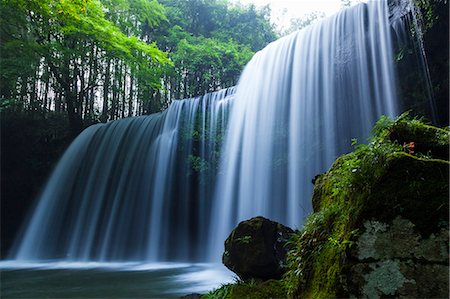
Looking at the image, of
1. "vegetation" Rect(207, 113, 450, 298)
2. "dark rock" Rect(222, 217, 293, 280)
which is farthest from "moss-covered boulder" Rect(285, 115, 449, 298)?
"dark rock" Rect(222, 217, 293, 280)

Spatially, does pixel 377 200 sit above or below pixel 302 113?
below

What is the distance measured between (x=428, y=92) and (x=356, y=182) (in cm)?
659

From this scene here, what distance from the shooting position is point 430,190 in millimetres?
1946

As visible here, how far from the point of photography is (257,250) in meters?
4.64

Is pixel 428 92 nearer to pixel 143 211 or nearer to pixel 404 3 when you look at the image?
pixel 404 3

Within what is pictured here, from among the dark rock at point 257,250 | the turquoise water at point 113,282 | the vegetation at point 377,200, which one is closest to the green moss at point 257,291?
the dark rock at point 257,250

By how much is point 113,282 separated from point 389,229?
6448 millimetres

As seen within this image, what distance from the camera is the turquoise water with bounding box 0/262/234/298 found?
589cm

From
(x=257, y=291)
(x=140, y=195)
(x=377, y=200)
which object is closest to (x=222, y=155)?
(x=140, y=195)

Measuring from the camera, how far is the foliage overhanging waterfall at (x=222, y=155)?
9.02 m

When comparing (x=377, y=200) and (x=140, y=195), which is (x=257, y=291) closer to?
(x=377, y=200)

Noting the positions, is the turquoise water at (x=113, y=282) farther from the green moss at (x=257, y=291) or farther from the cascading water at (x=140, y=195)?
the cascading water at (x=140, y=195)

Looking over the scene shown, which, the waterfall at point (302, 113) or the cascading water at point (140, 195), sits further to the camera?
the cascading water at point (140, 195)

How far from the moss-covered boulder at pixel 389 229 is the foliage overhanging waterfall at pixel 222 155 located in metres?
6.14
